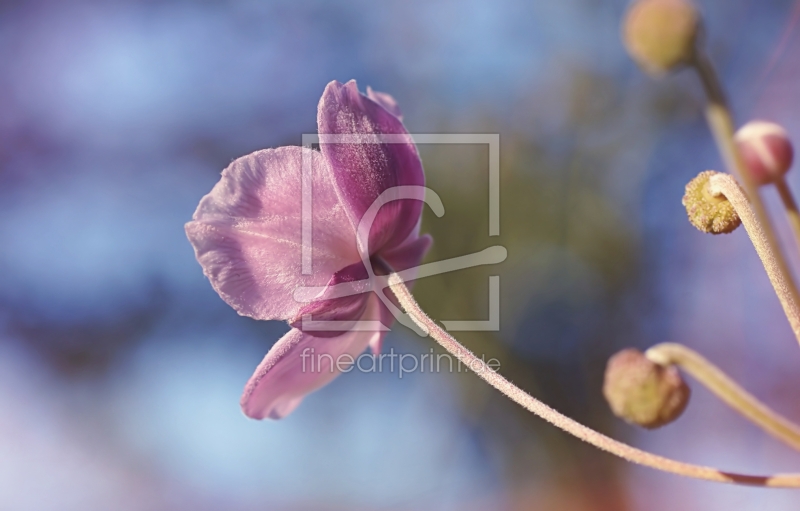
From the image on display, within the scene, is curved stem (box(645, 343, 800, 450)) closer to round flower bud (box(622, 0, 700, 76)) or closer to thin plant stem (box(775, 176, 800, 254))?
thin plant stem (box(775, 176, 800, 254))

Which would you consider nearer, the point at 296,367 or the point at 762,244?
the point at 762,244

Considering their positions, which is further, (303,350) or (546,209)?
(546,209)

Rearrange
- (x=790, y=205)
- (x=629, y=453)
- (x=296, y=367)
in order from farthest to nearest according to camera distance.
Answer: (x=296, y=367) → (x=790, y=205) → (x=629, y=453)

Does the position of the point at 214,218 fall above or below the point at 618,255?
below

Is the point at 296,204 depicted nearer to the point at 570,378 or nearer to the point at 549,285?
the point at 549,285

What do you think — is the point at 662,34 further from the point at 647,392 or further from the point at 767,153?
the point at 647,392

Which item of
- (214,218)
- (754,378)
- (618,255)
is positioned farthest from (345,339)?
(618,255)

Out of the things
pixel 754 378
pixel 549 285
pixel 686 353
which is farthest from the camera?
pixel 549 285

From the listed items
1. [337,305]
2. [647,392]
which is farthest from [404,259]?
[647,392]
